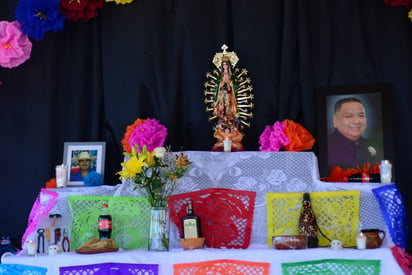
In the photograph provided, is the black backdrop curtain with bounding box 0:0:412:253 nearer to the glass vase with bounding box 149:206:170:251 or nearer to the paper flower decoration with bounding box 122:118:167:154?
the paper flower decoration with bounding box 122:118:167:154

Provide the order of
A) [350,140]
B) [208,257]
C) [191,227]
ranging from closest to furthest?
[208,257] < [191,227] < [350,140]

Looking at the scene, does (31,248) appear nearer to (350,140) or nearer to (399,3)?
(350,140)

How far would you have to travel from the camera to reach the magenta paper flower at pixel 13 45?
319cm

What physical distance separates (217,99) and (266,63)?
13.9 inches

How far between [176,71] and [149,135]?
475mm

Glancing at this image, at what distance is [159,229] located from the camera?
2650 millimetres

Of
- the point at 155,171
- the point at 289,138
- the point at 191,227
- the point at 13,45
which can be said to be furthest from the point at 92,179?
the point at 289,138

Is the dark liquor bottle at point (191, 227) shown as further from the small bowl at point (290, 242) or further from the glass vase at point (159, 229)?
the small bowl at point (290, 242)

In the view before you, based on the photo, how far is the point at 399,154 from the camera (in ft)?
9.89

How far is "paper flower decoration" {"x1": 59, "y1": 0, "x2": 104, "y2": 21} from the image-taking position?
3.25 meters

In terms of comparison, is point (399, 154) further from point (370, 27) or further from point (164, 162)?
point (164, 162)

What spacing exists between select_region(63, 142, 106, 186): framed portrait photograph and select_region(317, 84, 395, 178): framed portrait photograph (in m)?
1.15

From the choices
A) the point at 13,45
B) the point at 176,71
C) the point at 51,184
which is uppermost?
the point at 13,45

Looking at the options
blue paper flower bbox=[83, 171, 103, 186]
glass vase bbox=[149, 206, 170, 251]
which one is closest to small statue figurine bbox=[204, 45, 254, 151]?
glass vase bbox=[149, 206, 170, 251]
